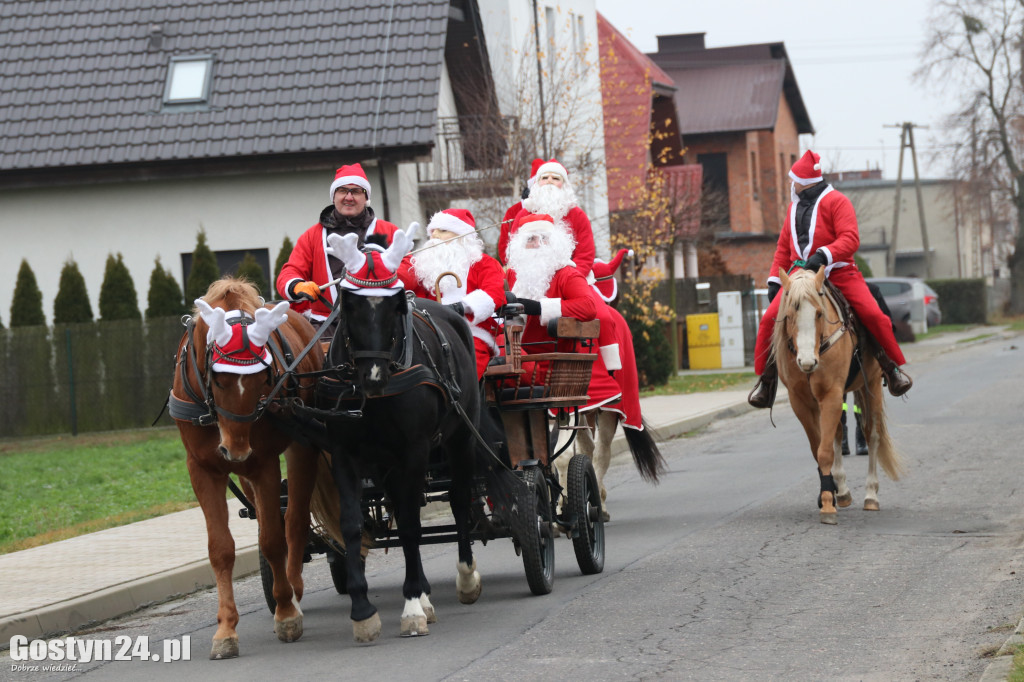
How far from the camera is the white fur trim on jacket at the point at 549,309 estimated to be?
27.9ft

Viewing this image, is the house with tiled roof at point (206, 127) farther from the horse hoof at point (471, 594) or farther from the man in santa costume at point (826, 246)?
the horse hoof at point (471, 594)

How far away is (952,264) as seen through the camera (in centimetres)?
8131

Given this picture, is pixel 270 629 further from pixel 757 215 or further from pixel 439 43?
pixel 757 215

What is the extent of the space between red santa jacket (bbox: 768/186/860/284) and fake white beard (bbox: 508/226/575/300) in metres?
2.18

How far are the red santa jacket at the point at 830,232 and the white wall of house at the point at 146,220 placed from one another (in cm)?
1261

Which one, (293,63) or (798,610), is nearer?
(798,610)

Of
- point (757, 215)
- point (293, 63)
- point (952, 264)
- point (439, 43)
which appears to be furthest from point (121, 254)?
point (952, 264)

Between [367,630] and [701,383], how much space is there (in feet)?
61.6

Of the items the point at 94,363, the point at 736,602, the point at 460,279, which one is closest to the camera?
the point at 736,602

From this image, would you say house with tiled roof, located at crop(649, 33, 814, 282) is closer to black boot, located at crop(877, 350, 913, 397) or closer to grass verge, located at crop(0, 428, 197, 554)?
grass verge, located at crop(0, 428, 197, 554)

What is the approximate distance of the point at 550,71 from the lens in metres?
22.9

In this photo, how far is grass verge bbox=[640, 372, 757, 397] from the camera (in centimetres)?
2341

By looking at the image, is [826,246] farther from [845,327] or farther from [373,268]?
[373,268]

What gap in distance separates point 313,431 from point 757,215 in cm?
4860
